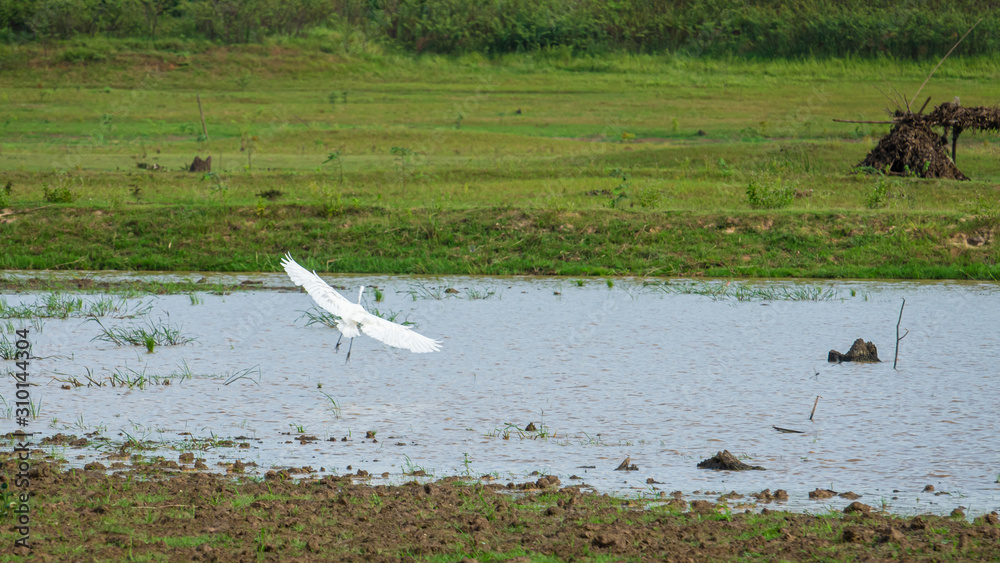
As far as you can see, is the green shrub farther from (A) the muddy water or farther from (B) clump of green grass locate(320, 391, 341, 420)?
(B) clump of green grass locate(320, 391, 341, 420)

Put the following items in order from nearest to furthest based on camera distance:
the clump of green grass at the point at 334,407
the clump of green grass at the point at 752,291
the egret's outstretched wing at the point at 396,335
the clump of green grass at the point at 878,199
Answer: the egret's outstretched wing at the point at 396,335
the clump of green grass at the point at 334,407
the clump of green grass at the point at 752,291
the clump of green grass at the point at 878,199

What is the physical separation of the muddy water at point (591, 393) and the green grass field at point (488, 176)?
2.35m

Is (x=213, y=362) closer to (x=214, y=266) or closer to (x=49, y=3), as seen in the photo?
(x=214, y=266)

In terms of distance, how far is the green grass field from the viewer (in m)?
14.1

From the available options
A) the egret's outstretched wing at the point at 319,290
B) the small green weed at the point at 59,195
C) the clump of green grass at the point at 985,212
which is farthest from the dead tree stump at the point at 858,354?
the small green weed at the point at 59,195

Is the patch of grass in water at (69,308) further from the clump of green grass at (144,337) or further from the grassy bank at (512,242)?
the grassy bank at (512,242)

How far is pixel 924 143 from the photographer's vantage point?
66.9 ft

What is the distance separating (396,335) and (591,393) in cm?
157

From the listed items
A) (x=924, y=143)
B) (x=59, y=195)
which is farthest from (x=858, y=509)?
(x=924, y=143)

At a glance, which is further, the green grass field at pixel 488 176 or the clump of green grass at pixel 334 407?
the green grass field at pixel 488 176

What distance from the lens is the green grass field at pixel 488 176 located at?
555 inches

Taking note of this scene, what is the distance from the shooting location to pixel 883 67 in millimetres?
46656

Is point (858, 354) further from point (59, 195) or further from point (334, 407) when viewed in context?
point (59, 195)

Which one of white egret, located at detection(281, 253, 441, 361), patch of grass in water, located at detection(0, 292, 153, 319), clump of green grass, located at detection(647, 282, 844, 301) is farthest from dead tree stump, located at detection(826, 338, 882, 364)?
patch of grass in water, located at detection(0, 292, 153, 319)
